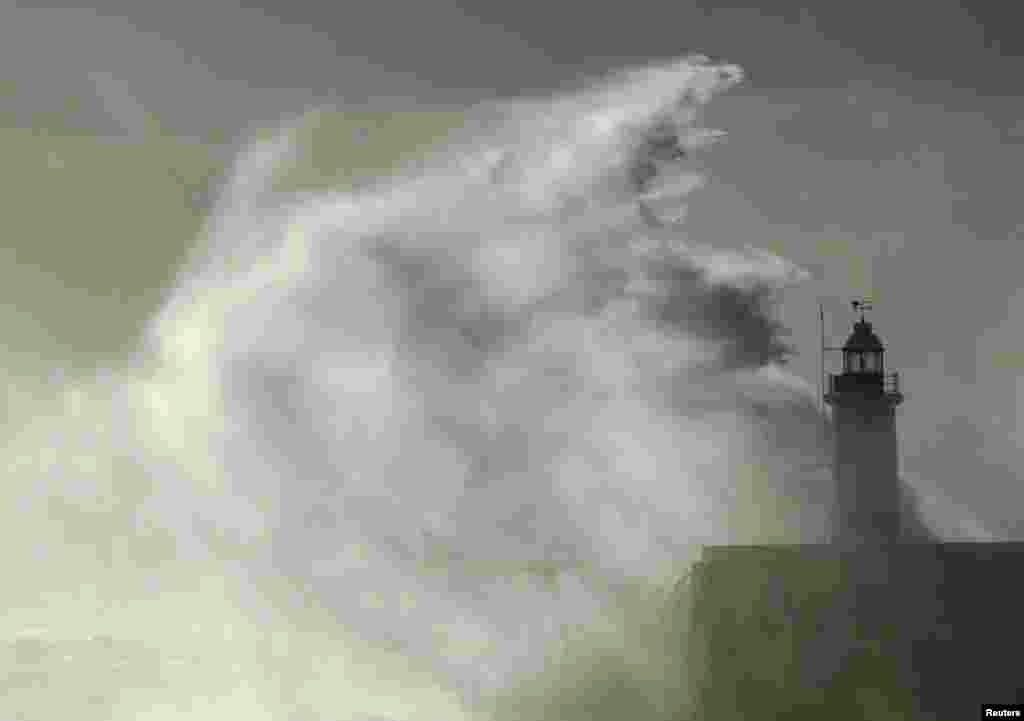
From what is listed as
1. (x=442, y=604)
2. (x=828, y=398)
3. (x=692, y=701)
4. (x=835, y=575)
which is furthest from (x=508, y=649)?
(x=828, y=398)

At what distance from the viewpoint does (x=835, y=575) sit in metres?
42.3

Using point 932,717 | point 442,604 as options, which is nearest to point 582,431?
point 442,604

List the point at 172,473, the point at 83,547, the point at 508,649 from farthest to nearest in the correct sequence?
the point at 83,547
the point at 172,473
the point at 508,649

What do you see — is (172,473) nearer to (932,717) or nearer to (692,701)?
(692,701)

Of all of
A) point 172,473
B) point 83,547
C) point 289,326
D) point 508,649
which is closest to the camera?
point 508,649

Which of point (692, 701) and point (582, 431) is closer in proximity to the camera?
point (692, 701)

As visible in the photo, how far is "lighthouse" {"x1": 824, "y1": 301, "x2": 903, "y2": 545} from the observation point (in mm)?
54156

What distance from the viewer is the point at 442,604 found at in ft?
165

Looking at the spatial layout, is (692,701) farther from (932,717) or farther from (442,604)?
(442,604)

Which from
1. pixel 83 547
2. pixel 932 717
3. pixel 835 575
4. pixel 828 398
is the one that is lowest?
pixel 932 717

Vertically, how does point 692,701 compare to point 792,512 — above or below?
below

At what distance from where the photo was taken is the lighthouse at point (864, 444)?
54.2 m

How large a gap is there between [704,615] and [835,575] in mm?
2887

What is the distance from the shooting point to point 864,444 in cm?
5581
